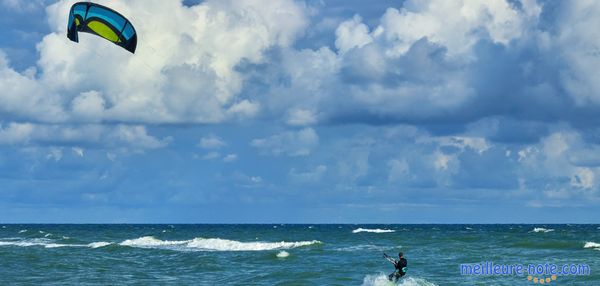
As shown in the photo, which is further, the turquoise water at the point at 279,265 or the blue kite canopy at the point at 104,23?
the turquoise water at the point at 279,265

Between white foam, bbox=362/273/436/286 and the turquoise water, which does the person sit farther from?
the turquoise water

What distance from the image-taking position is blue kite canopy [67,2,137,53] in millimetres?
24453

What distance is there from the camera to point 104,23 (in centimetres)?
2491

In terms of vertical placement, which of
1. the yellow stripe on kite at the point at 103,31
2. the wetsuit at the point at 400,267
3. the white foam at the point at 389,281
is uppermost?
the yellow stripe on kite at the point at 103,31

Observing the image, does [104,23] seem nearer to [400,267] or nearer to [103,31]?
[103,31]

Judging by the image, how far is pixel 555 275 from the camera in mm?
34312

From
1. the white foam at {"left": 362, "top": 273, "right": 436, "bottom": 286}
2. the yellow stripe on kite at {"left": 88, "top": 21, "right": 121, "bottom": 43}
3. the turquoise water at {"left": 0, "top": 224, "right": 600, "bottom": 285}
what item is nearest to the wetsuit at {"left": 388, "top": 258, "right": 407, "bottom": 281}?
the white foam at {"left": 362, "top": 273, "right": 436, "bottom": 286}

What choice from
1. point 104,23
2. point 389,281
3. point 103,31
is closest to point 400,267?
point 389,281

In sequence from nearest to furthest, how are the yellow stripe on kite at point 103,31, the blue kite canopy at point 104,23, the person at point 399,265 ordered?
the blue kite canopy at point 104,23
the yellow stripe on kite at point 103,31
the person at point 399,265

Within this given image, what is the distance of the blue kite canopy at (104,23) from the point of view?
24453mm

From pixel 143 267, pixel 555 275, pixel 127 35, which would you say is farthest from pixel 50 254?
pixel 555 275

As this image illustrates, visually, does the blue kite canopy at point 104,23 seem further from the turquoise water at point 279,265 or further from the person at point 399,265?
the person at point 399,265

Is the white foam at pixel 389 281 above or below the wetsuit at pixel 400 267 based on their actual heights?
below

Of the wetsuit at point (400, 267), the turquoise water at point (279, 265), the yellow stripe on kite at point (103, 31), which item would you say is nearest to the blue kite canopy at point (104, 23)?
the yellow stripe on kite at point (103, 31)
